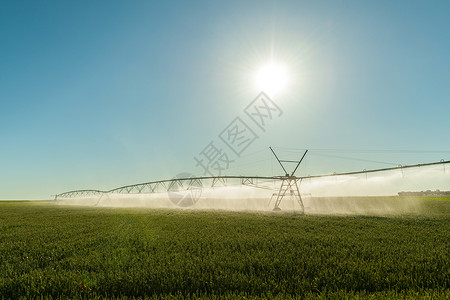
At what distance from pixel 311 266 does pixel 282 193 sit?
3664cm

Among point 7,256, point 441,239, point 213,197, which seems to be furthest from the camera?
point 213,197

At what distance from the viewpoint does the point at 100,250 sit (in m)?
10.5

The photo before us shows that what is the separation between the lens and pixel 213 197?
255ft

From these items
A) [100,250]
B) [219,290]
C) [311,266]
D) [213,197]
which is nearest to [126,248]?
[100,250]

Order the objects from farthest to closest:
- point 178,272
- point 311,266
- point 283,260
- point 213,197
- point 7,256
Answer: point 213,197 → point 7,256 → point 283,260 → point 311,266 → point 178,272

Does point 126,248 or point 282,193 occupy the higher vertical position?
point 282,193

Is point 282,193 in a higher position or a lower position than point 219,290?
higher

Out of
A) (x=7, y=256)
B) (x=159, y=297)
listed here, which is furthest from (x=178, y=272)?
(x=7, y=256)

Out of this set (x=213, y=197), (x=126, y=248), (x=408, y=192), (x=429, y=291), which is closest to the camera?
Result: (x=429, y=291)

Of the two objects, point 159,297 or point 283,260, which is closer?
point 159,297

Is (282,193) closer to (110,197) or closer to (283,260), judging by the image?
(283,260)

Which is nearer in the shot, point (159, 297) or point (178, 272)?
point (159, 297)

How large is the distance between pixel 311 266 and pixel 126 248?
25.3 ft

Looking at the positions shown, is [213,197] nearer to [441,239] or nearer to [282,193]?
[282,193]
